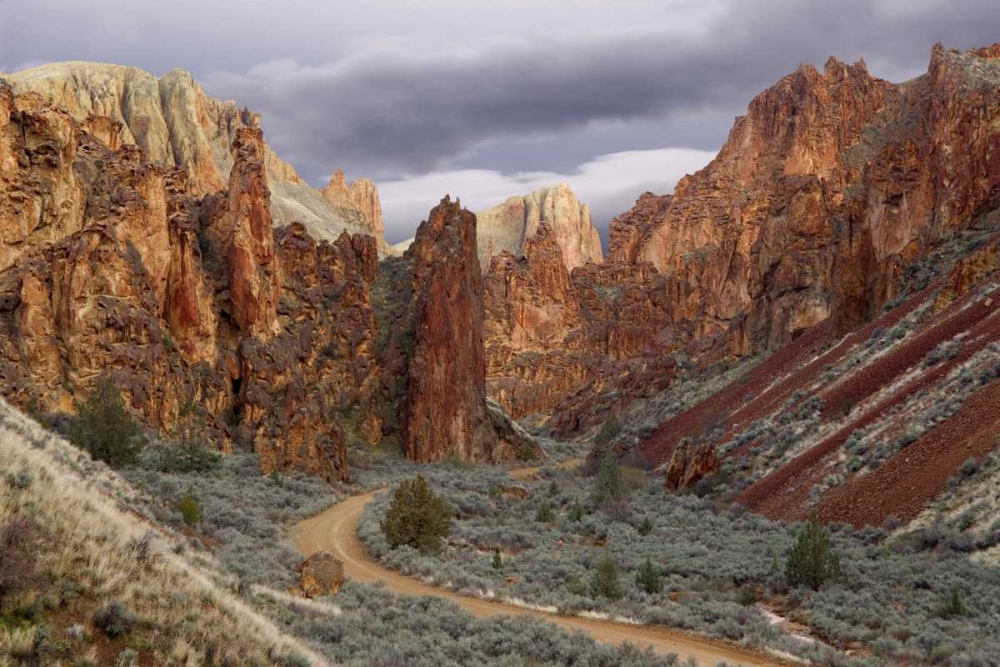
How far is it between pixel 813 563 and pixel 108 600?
54.8 feet

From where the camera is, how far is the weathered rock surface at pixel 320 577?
18.5 m

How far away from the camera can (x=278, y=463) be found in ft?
131

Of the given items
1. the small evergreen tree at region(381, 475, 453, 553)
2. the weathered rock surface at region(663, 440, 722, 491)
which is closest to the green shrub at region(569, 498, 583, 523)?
the small evergreen tree at region(381, 475, 453, 553)

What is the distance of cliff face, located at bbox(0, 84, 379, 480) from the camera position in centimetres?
3819

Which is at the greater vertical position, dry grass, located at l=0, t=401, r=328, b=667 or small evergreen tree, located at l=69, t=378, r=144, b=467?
dry grass, located at l=0, t=401, r=328, b=667

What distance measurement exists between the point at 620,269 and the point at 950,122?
9400 cm

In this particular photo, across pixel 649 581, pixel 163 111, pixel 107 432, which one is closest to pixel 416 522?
pixel 649 581

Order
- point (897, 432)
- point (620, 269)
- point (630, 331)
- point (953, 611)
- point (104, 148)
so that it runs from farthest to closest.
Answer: point (620, 269) < point (630, 331) < point (104, 148) < point (897, 432) < point (953, 611)

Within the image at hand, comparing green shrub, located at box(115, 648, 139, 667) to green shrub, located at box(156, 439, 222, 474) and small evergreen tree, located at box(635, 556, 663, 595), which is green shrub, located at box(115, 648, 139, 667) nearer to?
small evergreen tree, located at box(635, 556, 663, 595)

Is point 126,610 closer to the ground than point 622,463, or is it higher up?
higher up

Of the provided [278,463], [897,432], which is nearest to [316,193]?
[278,463]

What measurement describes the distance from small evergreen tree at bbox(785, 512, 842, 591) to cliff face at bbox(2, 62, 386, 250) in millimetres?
89426

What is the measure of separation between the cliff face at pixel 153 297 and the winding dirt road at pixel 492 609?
36.7 ft

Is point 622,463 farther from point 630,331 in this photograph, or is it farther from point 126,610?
point 630,331
